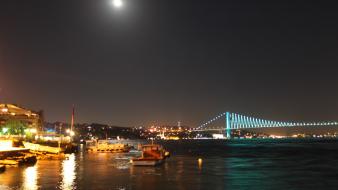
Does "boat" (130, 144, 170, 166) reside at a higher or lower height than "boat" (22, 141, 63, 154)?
lower

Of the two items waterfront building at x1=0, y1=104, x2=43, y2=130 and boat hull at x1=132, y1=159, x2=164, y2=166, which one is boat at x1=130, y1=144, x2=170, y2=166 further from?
waterfront building at x1=0, y1=104, x2=43, y2=130

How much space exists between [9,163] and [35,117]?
4971cm

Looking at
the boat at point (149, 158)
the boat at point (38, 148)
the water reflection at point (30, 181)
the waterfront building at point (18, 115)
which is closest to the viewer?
the water reflection at point (30, 181)

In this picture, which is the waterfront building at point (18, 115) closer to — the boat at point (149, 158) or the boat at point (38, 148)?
the boat at point (38, 148)

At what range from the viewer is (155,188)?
1236 inches

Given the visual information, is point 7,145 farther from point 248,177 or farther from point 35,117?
point 35,117

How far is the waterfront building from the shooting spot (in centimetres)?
8419

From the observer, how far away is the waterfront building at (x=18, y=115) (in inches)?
3314

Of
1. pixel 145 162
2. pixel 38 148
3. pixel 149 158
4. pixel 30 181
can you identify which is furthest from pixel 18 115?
pixel 30 181

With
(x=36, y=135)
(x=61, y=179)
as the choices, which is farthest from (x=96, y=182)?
(x=36, y=135)

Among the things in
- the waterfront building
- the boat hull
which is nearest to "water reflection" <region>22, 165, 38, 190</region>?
the boat hull

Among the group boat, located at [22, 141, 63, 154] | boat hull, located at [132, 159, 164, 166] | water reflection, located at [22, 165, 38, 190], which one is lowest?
water reflection, located at [22, 165, 38, 190]

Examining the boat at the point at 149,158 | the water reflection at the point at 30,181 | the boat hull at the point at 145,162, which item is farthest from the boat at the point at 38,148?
the water reflection at the point at 30,181

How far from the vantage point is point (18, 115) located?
88750 millimetres
